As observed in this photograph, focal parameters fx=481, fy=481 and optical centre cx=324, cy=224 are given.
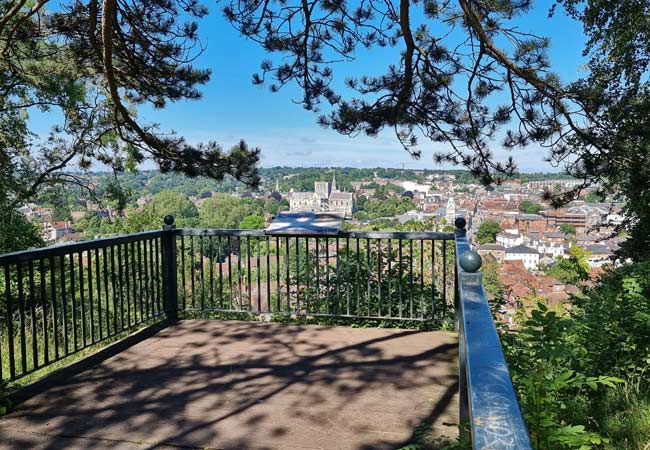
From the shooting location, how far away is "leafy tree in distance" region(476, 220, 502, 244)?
7843 millimetres

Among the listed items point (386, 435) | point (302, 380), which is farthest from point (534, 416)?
point (302, 380)

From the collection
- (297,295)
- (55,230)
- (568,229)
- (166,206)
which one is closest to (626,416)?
(297,295)

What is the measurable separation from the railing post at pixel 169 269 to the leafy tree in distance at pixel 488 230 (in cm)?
475

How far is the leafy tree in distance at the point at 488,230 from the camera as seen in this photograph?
7843mm

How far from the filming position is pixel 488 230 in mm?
8359

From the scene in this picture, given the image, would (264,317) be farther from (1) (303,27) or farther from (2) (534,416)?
(2) (534,416)

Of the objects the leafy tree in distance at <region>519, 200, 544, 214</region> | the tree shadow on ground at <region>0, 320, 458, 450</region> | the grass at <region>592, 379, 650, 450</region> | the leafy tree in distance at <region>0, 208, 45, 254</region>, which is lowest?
the grass at <region>592, 379, 650, 450</region>

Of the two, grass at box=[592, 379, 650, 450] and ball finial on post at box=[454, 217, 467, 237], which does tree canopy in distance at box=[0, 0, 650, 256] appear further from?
grass at box=[592, 379, 650, 450]

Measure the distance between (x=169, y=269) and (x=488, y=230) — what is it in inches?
222

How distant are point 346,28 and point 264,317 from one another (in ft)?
12.2

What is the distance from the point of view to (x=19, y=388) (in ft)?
10.1

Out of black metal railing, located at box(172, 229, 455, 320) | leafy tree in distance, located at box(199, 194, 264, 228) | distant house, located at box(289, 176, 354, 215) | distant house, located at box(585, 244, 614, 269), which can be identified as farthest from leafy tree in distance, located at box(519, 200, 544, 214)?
leafy tree in distance, located at box(199, 194, 264, 228)

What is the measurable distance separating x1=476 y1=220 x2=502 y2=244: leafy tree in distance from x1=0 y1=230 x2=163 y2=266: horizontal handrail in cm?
532

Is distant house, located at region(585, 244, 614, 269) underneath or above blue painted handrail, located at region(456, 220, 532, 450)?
underneath
